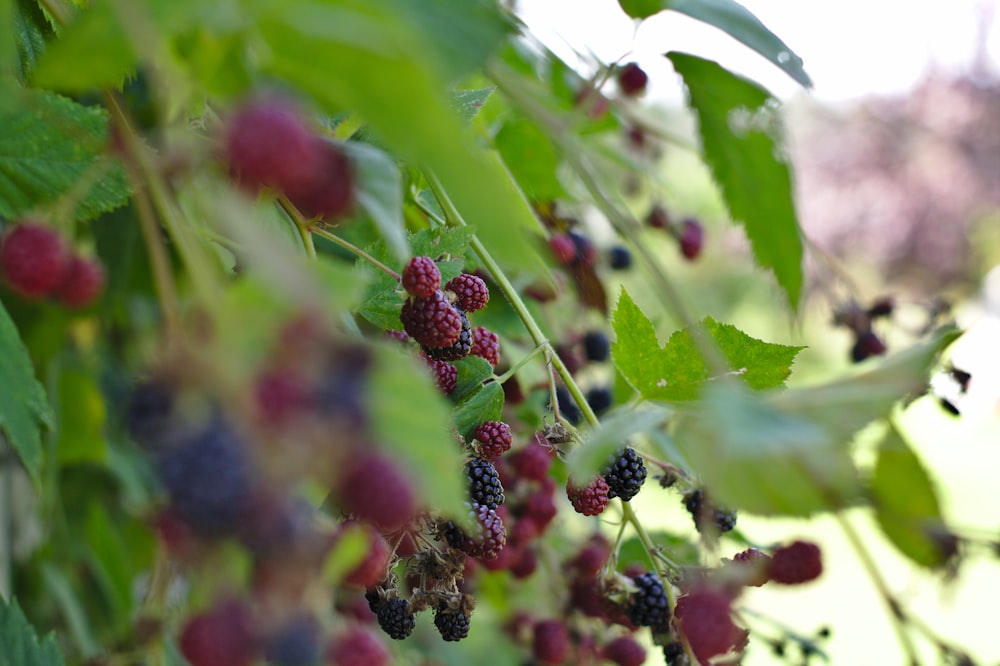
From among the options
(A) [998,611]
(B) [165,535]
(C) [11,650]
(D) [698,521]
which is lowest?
(A) [998,611]

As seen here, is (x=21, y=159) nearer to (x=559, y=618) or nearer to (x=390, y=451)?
(x=390, y=451)

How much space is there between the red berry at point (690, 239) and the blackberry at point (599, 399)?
33 centimetres

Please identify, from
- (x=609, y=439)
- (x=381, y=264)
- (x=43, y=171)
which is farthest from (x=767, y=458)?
(x=43, y=171)

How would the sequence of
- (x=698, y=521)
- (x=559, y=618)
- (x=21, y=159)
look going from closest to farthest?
(x=21, y=159), (x=698, y=521), (x=559, y=618)

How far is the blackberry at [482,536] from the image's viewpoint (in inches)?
19.2

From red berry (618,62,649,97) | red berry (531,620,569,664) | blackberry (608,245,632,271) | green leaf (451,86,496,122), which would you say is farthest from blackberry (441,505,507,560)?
blackberry (608,245,632,271)

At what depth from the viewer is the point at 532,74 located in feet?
2.87

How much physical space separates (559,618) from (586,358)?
0.30m

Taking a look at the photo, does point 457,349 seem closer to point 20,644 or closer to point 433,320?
point 433,320

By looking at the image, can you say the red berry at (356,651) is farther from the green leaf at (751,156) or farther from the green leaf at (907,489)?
the green leaf at (751,156)

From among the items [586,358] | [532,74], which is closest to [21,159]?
[532,74]

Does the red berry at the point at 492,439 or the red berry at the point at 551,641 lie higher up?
the red berry at the point at 492,439

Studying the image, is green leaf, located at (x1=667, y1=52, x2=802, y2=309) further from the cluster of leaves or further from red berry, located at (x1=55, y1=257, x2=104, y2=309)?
red berry, located at (x1=55, y1=257, x2=104, y2=309)

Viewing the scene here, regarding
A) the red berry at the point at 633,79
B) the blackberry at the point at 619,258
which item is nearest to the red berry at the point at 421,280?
the red berry at the point at 633,79
